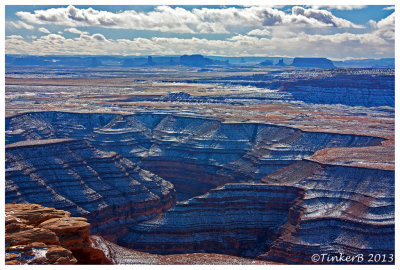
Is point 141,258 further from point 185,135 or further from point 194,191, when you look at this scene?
point 185,135

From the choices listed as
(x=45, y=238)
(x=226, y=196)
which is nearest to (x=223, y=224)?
(x=226, y=196)

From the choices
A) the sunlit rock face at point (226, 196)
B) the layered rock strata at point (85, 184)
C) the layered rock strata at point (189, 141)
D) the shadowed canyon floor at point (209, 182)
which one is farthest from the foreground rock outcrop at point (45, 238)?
the layered rock strata at point (189, 141)

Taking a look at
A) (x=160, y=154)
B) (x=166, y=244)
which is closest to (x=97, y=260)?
(x=166, y=244)

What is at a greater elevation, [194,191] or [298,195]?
[298,195]

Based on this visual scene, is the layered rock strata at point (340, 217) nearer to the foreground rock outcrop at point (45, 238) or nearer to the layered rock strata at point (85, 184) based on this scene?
the layered rock strata at point (85, 184)

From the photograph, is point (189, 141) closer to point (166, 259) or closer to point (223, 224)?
point (223, 224)

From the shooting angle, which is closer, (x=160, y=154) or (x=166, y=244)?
(x=166, y=244)

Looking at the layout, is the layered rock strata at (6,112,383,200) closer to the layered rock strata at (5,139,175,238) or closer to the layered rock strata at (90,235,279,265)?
the layered rock strata at (5,139,175,238)
